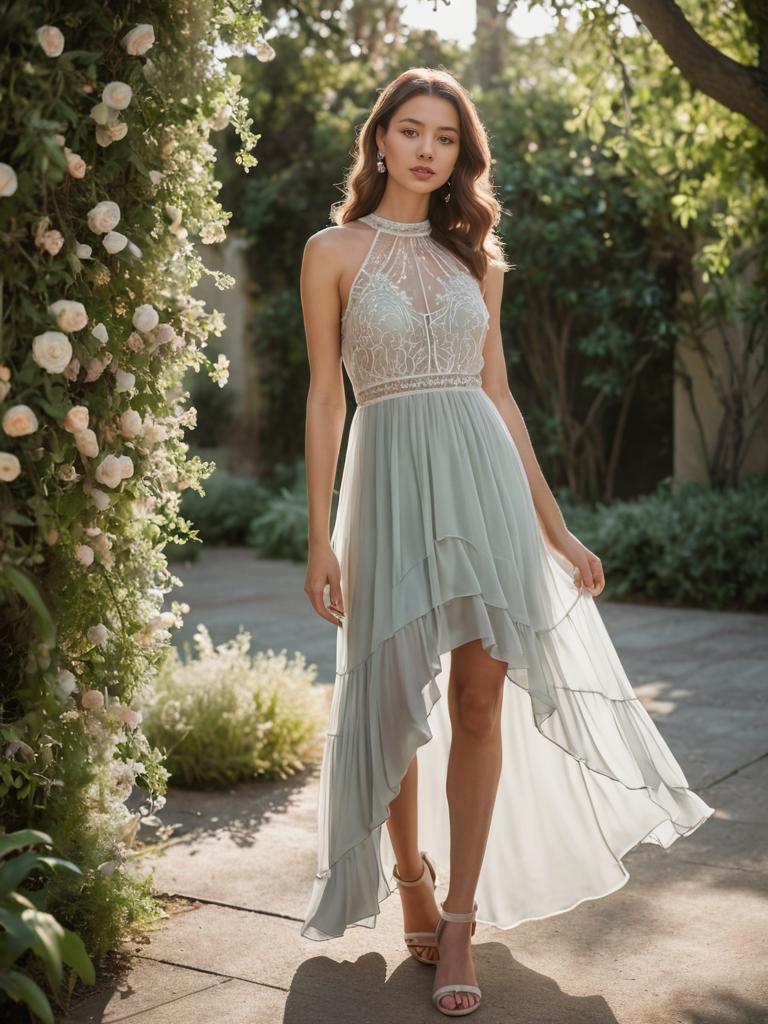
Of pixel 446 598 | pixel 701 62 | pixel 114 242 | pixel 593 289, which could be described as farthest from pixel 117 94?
pixel 593 289

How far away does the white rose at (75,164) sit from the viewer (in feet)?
7.61

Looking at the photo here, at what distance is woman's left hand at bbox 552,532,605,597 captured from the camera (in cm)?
315

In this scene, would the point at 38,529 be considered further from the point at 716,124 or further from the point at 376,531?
the point at 716,124

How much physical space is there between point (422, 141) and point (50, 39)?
39.6 inches

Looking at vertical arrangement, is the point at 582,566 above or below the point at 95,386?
below

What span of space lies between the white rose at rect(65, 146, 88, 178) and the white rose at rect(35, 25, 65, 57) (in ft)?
0.59

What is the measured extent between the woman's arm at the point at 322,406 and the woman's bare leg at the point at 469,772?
35cm

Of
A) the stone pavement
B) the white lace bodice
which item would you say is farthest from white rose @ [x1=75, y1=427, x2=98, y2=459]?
the stone pavement

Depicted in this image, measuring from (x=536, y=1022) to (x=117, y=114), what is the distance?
6.69ft

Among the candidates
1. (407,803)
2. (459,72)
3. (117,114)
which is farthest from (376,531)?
(459,72)

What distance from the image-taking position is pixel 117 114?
2424 millimetres

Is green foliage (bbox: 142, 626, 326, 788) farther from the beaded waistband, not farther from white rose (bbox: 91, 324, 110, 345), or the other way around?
white rose (bbox: 91, 324, 110, 345)

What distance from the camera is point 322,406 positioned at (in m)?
2.92

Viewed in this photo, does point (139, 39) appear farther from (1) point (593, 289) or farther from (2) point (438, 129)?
(1) point (593, 289)
